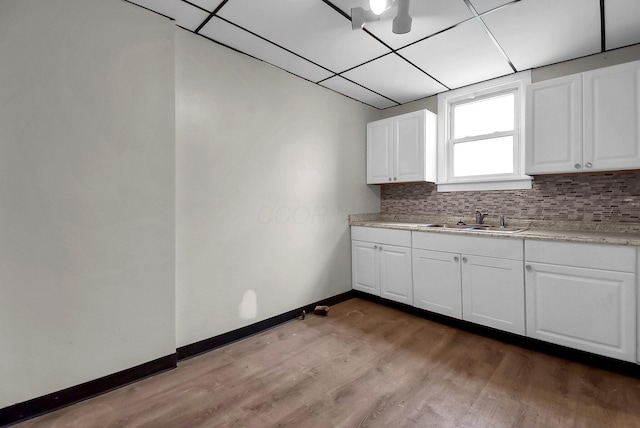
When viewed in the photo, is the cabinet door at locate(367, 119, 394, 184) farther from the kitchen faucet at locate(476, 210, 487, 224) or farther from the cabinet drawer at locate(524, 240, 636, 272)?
the cabinet drawer at locate(524, 240, 636, 272)

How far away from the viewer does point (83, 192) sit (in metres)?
1.73

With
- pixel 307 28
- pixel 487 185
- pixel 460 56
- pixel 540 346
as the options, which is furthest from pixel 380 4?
pixel 540 346

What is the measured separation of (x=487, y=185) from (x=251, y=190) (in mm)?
2456

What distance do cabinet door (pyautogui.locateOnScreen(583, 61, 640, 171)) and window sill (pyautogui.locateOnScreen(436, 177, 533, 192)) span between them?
0.59 meters

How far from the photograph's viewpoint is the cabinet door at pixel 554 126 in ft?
7.50

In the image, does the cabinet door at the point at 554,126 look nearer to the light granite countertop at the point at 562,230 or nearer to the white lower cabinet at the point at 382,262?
the light granite countertop at the point at 562,230

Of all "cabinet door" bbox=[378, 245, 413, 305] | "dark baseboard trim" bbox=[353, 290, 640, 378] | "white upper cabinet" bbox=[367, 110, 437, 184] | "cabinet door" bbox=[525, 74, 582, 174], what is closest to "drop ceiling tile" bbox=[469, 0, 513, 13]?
"cabinet door" bbox=[525, 74, 582, 174]

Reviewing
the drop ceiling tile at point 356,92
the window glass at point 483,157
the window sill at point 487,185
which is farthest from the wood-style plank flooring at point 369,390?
the drop ceiling tile at point 356,92

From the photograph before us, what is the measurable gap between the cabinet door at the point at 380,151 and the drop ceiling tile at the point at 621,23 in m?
1.91

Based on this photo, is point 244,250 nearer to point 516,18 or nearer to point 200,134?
point 200,134

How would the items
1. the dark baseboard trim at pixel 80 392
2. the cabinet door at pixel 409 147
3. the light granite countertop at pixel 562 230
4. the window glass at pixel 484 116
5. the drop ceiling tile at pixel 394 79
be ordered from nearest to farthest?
the dark baseboard trim at pixel 80 392, the light granite countertop at pixel 562 230, the drop ceiling tile at pixel 394 79, the window glass at pixel 484 116, the cabinet door at pixel 409 147

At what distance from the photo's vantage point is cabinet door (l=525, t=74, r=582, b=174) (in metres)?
2.29

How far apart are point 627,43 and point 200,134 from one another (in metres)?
3.45

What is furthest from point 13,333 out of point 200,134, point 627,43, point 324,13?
point 627,43
